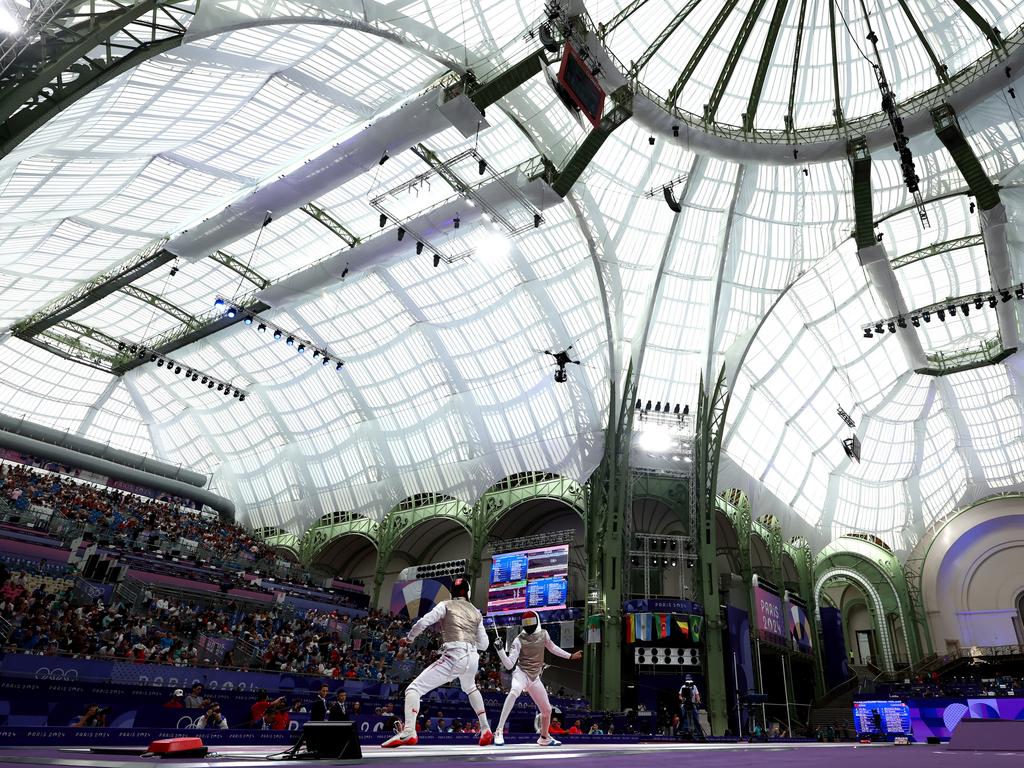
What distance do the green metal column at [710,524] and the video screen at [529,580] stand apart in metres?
7.50

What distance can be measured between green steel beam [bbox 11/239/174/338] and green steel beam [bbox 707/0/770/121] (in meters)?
24.9

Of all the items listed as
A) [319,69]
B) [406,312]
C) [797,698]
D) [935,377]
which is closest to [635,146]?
[319,69]

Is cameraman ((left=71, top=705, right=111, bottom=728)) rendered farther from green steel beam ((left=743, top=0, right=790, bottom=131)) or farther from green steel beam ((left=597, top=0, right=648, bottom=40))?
green steel beam ((left=743, top=0, right=790, bottom=131))

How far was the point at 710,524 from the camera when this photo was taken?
3688 cm

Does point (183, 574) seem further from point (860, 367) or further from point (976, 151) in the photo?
point (860, 367)

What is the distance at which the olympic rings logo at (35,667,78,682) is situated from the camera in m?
15.0

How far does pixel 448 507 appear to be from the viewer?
153 feet

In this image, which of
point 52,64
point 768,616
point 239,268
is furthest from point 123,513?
point 768,616

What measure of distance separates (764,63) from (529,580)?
92.4ft

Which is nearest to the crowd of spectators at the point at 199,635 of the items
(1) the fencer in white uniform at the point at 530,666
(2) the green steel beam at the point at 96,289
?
(1) the fencer in white uniform at the point at 530,666

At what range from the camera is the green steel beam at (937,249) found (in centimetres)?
3578

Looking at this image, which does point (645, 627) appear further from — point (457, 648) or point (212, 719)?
point (457, 648)

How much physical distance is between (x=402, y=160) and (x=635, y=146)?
10520 mm

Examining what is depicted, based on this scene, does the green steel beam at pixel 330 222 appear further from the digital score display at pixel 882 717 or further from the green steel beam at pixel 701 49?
the digital score display at pixel 882 717
